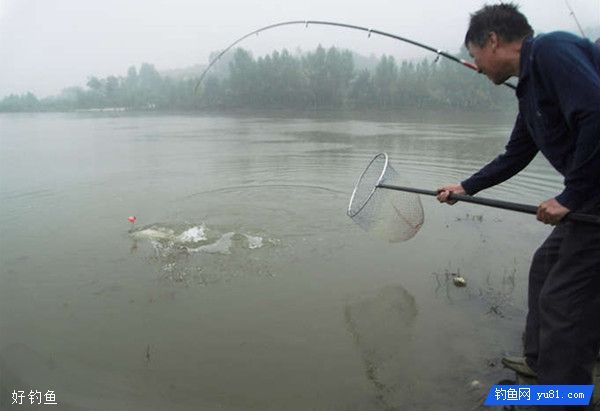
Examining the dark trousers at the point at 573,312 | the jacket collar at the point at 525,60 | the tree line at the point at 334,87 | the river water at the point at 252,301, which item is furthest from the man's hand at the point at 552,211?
the tree line at the point at 334,87

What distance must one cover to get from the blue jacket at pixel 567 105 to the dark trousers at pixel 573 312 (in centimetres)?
23

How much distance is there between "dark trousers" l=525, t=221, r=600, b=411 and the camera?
239 centimetres

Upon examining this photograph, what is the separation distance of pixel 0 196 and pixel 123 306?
6655 mm

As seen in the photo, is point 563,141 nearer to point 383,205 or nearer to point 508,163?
point 508,163

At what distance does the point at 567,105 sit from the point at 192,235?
5.28 m

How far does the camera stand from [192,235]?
6.60m

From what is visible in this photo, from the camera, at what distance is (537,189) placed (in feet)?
31.0

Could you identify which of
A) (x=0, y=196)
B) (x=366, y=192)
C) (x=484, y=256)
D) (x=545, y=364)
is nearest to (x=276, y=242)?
(x=366, y=192)

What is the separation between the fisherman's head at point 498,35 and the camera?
2502 millimetres

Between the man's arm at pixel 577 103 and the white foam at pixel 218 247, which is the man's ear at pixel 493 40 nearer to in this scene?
the man's arm at pixel 577 103

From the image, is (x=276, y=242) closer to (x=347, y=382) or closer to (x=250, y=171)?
(x=347, y=382)

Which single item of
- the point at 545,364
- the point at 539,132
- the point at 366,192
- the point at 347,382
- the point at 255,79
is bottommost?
the point at 347,382

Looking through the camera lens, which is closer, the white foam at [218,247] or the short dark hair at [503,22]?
the short dark hair at [503,22]

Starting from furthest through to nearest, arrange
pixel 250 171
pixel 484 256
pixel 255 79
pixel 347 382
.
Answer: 1. pixel 255 79
2. pixel 250 171
3. pixel 484 256
4. pixel 347 382
